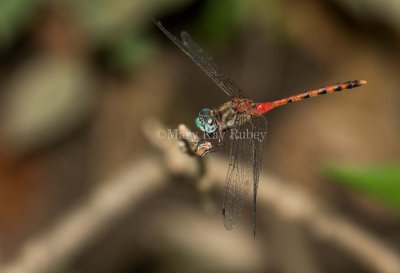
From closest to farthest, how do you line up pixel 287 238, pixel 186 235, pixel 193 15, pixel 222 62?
pixel 287 238 → pixel 186 235 → pixel 193 15 → pixel 222 62

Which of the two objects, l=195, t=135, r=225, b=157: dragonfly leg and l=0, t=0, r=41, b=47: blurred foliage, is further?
l=0, t=0, r=41, b=47: blurred foliage

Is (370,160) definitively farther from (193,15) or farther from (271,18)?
(193,15)

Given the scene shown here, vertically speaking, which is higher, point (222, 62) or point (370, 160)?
point (222, 62)

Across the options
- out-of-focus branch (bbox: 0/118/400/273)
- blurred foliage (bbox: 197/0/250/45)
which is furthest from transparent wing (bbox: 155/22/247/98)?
blurred foliage (bbox: 197/0/250/45)

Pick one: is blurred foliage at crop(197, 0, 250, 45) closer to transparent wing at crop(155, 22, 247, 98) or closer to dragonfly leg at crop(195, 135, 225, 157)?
transparent wing at crop(155, 22, 247, 98)

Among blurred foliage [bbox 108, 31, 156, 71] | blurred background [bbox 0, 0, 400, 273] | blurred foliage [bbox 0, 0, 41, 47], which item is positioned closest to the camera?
blurred foliage [bbox 0, 0, 41, 47]

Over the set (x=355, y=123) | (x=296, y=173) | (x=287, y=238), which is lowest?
(x=287, y=238)

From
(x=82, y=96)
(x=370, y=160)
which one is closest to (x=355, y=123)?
(x=370, y=160)
